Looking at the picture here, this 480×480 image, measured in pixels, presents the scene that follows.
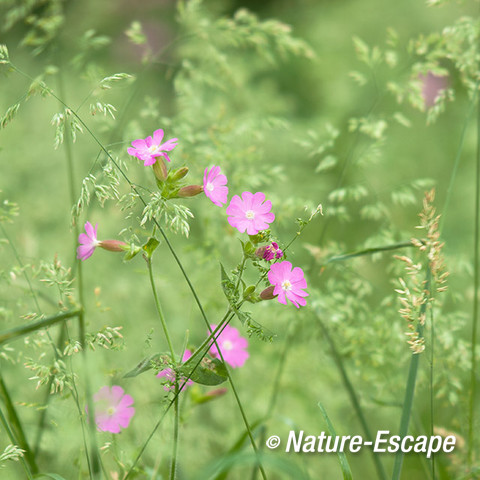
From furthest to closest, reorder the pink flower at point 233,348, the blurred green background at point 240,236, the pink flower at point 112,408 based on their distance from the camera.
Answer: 1. the blurred green background at point 240,236
2. the pink flower at point 233,348
3. the pink flower at point 112,408

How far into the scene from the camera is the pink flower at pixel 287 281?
714 millimetres

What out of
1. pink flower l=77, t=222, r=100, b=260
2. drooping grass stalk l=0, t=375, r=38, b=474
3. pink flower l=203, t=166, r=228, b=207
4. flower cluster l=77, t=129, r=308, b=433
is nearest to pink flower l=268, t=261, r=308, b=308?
flower cluster l=77, t=129, r=308, b=433

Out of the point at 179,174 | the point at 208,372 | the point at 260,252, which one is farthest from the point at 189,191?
the point at 208,372

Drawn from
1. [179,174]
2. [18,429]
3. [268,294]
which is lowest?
[18,429]

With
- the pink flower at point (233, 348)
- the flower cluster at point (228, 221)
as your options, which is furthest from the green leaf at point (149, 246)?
the pink flower at point (233, 348)

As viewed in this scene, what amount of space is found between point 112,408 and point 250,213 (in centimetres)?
35

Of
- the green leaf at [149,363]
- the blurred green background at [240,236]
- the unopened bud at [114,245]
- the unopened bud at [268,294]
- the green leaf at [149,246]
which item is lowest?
the green leaf at [149,363]

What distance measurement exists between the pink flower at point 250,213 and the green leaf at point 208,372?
0.18m

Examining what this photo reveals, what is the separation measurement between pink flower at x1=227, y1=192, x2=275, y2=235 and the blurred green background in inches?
2.1

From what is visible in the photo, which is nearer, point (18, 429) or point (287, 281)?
point (287, 281)

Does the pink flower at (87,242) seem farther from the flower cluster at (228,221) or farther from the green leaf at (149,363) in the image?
the green leaf at (149,363)

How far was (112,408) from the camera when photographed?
0.84 m

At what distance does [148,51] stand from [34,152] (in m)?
0.83

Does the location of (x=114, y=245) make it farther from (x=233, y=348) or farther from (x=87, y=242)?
(x=233, y=348)
